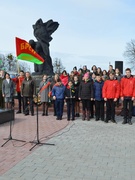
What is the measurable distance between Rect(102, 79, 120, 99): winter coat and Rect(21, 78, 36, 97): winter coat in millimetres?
3330

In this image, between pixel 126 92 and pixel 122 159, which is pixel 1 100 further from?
pixel 122 159

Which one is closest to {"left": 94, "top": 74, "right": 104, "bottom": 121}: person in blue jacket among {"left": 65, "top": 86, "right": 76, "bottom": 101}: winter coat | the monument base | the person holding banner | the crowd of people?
the crowd of people

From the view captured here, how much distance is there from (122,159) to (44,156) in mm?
1636

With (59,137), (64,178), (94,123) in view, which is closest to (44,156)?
(64,178)

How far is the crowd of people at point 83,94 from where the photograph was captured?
34.3ft

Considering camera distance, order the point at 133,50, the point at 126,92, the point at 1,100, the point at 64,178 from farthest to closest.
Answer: the point at 133,50, the point at 1,100, the point at 126,92, the point at 64,178

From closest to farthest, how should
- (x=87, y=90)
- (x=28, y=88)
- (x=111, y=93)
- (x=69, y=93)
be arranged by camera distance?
(x=111, y=93)
(x=87, y=90)
(x=69, y=93)
(x=28, y=88)

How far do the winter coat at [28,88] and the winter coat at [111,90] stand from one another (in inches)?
131

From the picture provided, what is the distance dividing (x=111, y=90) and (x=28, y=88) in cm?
372

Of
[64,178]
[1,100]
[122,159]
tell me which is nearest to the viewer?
[64,178]

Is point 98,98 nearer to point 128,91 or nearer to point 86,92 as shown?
point 86,92

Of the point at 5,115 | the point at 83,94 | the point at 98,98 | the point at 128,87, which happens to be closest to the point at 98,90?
the point at 98,98

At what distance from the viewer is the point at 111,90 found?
10.5 metres

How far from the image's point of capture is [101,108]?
436 inches
